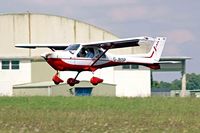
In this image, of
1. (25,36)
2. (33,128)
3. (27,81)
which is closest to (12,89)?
(27,81)

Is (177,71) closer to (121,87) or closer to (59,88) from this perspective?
(121,87)

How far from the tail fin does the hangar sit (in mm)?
18909

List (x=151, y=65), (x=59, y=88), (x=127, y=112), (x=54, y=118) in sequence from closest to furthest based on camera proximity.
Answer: (x=54, y=118)
(x=127, y=112)
(x=151, y=65)
(x=59, y=88)

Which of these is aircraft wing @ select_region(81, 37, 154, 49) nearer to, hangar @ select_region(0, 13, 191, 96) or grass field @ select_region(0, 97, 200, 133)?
grass field @ select_region(0, 97, 200, 133)

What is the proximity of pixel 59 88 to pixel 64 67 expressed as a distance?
63.2ft

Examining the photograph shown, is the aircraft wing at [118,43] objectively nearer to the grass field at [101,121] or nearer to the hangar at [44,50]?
the grass field at [101,121]

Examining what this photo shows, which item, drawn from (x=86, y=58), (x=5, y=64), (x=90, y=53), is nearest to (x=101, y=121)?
(x=86, y=58)

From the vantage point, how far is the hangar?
67.7 meters

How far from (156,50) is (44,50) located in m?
23.2

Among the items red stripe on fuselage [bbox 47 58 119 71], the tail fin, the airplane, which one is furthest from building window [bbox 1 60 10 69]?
red stripe on fuselage [bbox 47 58 119 71]

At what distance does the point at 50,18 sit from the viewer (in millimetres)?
72062

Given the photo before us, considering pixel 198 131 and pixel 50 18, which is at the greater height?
pixel 50 18

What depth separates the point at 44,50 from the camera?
68.9 metres

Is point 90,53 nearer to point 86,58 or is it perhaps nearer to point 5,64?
point 86,58
